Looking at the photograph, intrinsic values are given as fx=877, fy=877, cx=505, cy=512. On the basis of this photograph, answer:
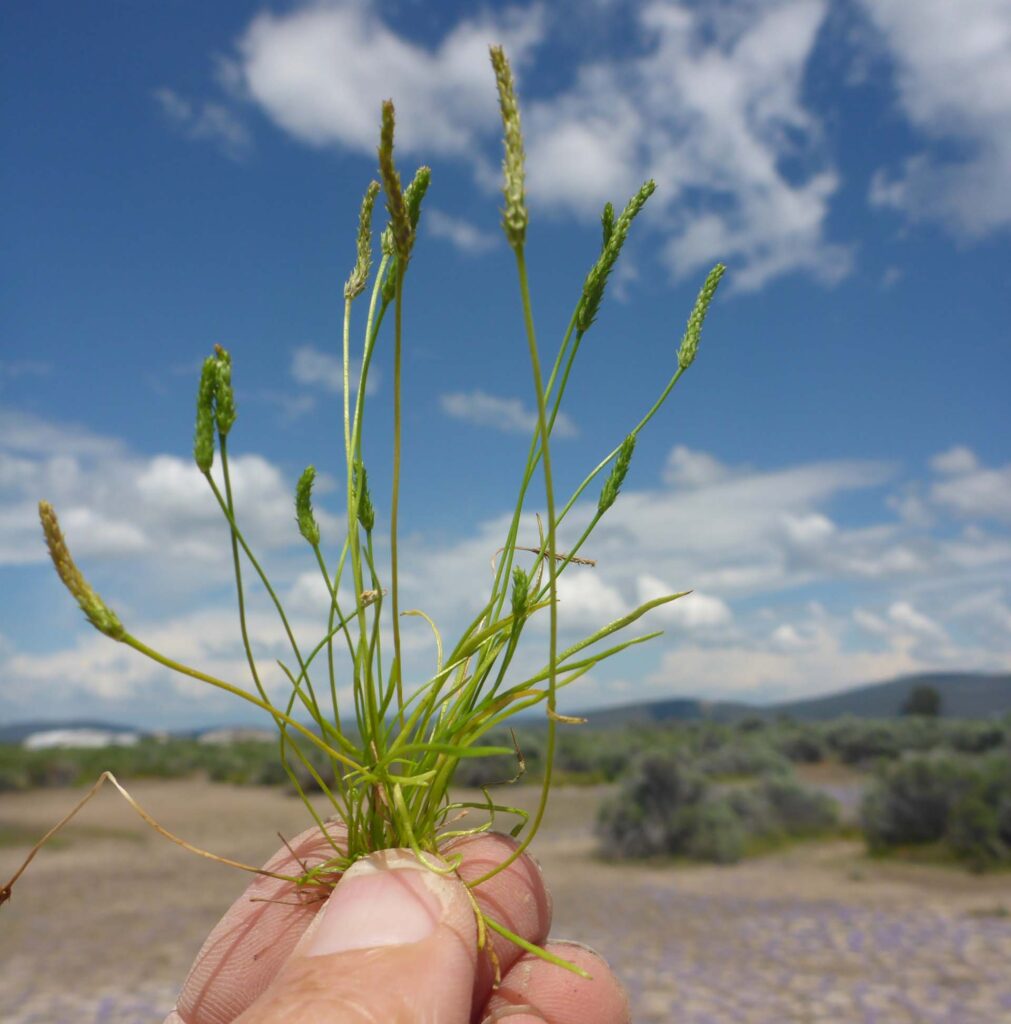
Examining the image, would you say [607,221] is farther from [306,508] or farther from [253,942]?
[253,942]

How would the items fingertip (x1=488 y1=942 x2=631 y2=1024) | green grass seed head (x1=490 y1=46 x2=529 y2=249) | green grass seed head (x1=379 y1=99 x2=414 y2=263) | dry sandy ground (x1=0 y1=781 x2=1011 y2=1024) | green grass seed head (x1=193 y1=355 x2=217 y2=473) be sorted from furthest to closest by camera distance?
dry sandy ground (x1=0 y1=781 x2=1011 y2=1024) < fingertip (x1=488 y1=942 x2=631 y2=1024) < green grass seed head (x1=193 y1=355 x2=217 y2=473) < green grass seed head (x1=379 y1=99 x2=414 y2=263) < green grass seed head (x1=490 y1=46 x2=529 y2=249)

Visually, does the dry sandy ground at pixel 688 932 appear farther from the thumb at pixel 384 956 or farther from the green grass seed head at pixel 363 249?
the green grass seed head at pixel 363 249

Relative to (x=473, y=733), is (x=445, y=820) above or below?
below

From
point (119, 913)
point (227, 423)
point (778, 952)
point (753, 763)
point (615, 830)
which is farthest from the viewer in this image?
point (753, 763)

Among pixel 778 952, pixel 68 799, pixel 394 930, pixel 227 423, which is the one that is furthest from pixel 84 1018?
pixel 68 799

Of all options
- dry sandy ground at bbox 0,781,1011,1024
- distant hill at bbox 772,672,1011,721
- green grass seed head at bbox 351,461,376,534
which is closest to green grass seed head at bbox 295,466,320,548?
green grass seed head at bbox 351,461,376,534

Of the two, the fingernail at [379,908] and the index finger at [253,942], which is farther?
the index finger at [253,942]

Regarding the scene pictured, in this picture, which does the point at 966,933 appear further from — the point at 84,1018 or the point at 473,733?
the point at 473,733

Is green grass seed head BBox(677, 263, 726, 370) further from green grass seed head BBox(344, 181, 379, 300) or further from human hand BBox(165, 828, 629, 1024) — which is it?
human hand BBox(165, 828, 629, 1024)

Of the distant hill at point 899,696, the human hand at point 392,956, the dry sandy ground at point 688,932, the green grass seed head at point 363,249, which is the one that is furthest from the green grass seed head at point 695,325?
the distant hill at point 899,696
